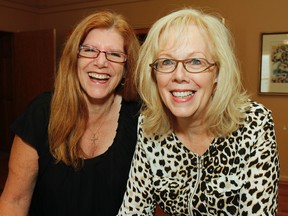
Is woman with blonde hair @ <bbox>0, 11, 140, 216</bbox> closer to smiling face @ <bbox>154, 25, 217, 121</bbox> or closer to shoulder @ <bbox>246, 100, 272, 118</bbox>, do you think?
smiling face @ <bbox>154, 25, 217, 121</bbox>

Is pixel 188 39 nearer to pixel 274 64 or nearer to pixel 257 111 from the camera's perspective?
pixel 257 111

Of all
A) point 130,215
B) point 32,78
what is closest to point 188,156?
point 130,215

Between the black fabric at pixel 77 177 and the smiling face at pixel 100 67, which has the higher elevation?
the smiling face at pixel 100 67

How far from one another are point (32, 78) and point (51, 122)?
14.4 ft

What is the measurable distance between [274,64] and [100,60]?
346 cm

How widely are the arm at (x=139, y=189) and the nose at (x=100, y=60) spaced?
16.0 inches

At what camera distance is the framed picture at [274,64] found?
4266 mm

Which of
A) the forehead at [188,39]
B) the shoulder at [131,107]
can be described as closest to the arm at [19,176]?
the shoulder at [131,107]

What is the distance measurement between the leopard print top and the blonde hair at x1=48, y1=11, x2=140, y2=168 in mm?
300

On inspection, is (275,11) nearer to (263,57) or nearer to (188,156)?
(263,57)

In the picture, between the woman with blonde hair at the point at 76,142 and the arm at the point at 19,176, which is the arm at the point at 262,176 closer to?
the woman with blonde hair at the point at 76,142

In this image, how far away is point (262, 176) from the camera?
117cm

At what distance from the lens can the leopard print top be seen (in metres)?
1.19

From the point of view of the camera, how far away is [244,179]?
1.23 metres
